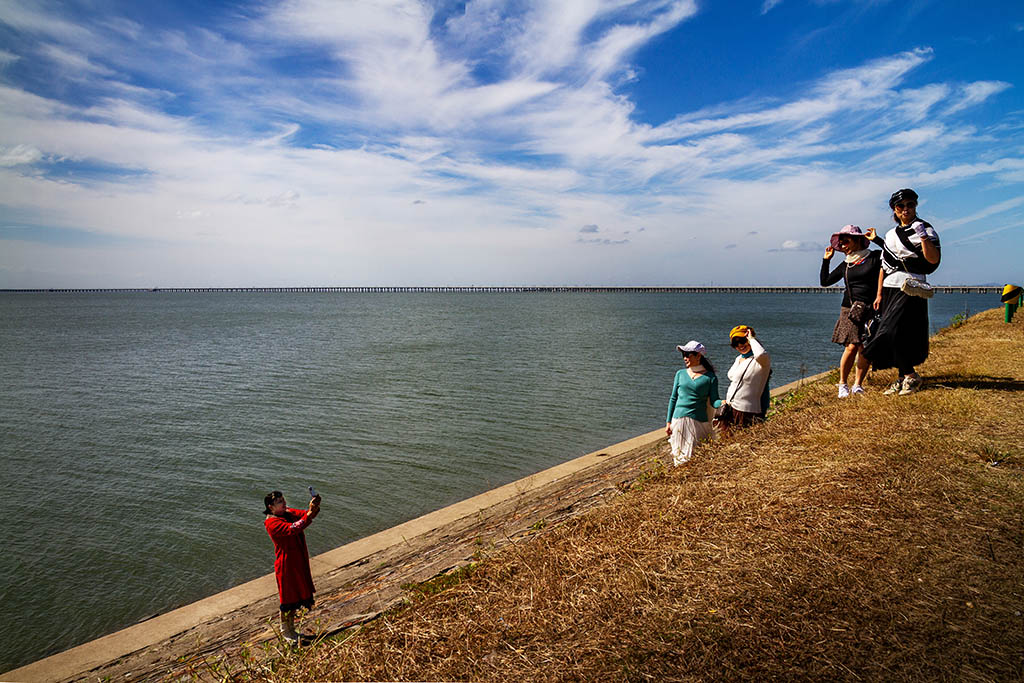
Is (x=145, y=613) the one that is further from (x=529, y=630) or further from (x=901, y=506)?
(x=901, y=506)

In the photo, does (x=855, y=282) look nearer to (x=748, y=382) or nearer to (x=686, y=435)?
(x=748, y=382)

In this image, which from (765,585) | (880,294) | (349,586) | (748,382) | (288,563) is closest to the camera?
(765,585)

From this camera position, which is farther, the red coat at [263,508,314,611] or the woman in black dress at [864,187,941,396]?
the woman in black dress at [864,187,941,396]

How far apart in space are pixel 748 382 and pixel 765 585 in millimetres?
4053

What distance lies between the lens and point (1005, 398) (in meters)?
8.00

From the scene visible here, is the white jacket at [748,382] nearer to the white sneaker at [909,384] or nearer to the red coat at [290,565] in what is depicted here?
the white sneaker at [909,384]

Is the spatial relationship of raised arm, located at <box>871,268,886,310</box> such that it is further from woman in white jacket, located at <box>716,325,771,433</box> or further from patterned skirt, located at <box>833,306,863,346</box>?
woman in white jacket, located at <box>716,325,771,433</box>

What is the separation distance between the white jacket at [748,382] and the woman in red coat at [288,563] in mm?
5397

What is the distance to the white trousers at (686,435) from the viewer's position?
742 centimetres

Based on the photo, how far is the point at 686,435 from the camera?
7.48 m

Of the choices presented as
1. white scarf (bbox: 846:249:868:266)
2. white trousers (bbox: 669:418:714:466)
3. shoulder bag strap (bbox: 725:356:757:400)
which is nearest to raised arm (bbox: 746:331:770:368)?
shoulder bag strap (bbox: 725:356:757:400)

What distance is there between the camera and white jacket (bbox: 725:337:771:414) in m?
7.69

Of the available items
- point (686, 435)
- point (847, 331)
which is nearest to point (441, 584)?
point (686, 435)

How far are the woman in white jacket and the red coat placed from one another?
5391 mm
